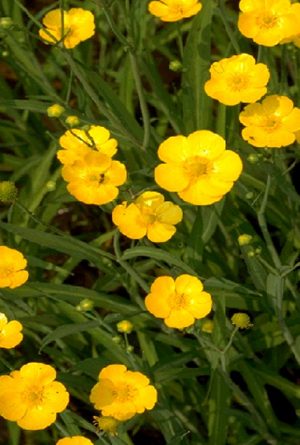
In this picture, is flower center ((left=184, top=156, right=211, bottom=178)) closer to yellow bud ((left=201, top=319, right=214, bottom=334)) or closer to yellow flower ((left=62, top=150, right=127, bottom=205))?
yellow flower ((left=62, top=150, right=127, bottom=205))

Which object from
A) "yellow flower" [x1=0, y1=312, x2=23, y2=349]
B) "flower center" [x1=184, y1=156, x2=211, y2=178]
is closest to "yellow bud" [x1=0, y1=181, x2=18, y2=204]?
"yellow flower" [x1=0, y1=312, x2=23, y2=349]

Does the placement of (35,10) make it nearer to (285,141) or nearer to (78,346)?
(78,346)

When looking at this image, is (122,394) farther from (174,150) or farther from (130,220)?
(174,150)

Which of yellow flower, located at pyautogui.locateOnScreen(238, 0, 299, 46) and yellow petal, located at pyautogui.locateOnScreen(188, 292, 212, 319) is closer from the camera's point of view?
yellow petal, located at pyautogui.locateOnScreen(188, 292, 212, 319)

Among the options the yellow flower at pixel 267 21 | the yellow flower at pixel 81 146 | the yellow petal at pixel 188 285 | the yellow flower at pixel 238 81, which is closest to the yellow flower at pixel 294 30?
the yellow flower at pixel 267 21

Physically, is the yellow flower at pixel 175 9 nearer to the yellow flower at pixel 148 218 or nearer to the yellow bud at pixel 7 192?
the yellow flower at pixel 148 218

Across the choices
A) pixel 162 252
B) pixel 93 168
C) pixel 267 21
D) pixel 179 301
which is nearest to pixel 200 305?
pixel 179 301

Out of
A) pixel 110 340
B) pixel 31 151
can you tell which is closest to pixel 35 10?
pixel 31 151
